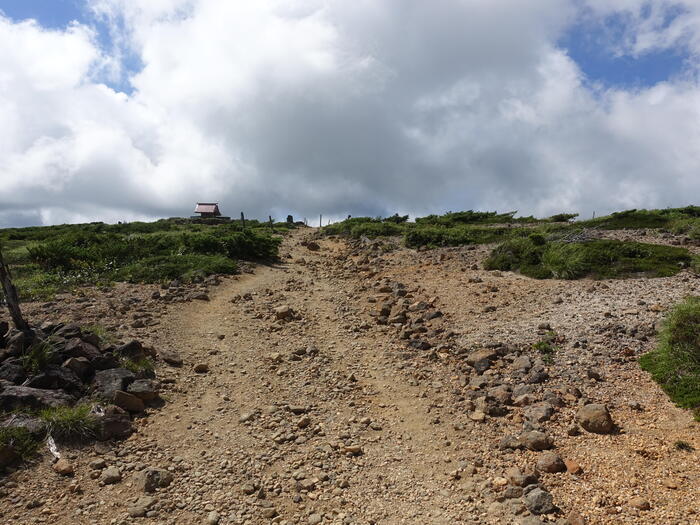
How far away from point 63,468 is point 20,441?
829 mm

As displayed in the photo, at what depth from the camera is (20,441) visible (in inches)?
254

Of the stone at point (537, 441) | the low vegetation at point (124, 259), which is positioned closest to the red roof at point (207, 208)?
the low vegetation at point (124, 259)

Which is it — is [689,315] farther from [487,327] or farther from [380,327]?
[380,327]

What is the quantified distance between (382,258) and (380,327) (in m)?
9.13

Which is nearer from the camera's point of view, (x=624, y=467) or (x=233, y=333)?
(x=624, y=467)

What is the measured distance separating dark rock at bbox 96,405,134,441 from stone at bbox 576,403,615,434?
6744 mm

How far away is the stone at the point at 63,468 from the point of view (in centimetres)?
618

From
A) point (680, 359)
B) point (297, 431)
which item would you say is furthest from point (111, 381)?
point (680, 359)

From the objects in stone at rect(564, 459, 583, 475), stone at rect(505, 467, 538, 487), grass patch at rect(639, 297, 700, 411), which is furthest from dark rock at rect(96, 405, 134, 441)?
grass patch at rect(639, 297, 700, 411)

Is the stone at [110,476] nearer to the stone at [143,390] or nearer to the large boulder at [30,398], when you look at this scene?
the large boulder at [30,398]

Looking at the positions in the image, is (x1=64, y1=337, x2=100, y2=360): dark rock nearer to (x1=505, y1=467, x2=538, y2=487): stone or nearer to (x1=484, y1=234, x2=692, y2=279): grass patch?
(x1=505, y1=467, x2=538, y2=487): stone

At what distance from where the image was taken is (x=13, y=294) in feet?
30.5

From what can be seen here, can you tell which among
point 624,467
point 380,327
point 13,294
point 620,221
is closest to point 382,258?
point 380,327

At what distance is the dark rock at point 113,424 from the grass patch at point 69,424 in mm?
94
